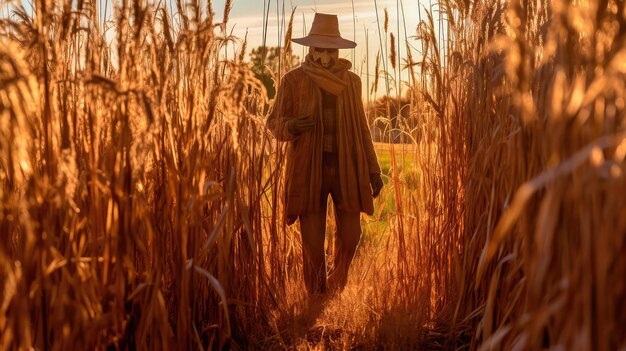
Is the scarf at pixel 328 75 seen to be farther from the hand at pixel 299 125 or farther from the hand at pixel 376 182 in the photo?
the hand at pixel 376 182

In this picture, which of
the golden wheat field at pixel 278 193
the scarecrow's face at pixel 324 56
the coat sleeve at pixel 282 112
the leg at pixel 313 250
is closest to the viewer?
the golden wheat field at pixel 278 193

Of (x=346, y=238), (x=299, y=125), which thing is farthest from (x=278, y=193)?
(x=346, y=238)

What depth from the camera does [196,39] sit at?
7.05 ft

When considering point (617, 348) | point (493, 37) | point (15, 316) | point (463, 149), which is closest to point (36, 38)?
point (15, 316)

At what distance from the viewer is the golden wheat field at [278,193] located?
52.1 inches

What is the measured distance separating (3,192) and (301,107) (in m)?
2.25

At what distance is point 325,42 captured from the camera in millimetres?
3951

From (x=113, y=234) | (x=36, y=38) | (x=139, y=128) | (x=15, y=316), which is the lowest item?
(x=15, y=316)

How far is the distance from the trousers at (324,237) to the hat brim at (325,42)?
0.52 metres

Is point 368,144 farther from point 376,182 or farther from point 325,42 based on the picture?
point 325,42

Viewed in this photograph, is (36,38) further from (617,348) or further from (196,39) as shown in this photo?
(617,348)

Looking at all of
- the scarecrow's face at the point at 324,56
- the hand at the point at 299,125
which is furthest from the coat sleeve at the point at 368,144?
the hand at the point at 299,125

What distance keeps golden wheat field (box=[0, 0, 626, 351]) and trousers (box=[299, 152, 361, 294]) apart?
0.10 m

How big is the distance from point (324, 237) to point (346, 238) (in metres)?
0.15
